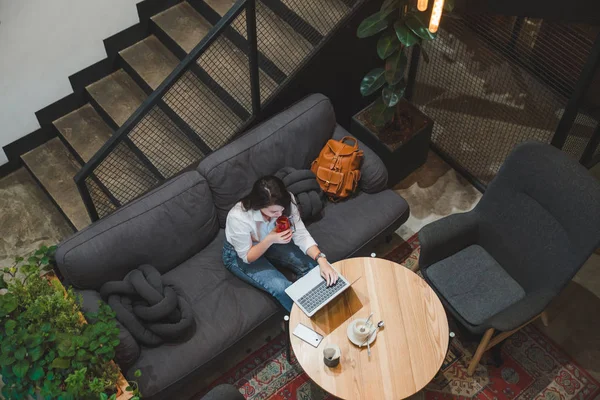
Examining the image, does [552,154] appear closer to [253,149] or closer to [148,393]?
[253,149]

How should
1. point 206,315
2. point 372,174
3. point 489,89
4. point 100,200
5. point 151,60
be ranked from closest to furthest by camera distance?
point 206,315, point 100,200, point 372,174, point 151,60, point 489,89

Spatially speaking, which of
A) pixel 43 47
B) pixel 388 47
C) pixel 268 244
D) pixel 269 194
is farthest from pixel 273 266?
pixel 43 47

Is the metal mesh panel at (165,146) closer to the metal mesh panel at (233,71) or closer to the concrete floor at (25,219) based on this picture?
the metal mesh panel at (233,71)

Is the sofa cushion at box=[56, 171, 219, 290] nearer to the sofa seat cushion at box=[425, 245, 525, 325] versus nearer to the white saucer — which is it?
the white saucer

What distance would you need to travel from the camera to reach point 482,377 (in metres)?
4.03

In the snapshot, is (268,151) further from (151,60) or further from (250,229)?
(151,60)

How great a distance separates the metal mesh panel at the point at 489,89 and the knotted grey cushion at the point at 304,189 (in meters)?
1.45

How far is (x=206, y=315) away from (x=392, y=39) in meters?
2.06

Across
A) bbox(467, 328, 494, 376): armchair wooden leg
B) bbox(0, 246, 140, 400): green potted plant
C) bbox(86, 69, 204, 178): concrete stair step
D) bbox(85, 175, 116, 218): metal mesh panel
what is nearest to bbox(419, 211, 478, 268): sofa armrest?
bbox(467, 328, 494, 376): armchair wooden leg

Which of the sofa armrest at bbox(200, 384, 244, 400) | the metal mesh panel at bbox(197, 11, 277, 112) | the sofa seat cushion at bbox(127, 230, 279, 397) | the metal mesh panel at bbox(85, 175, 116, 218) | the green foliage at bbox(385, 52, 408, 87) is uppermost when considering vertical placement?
the green foliage at bbox(385, 52, 408, 87)

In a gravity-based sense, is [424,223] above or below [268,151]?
below

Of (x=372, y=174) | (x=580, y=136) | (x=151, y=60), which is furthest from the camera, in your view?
(x=151, y=60)

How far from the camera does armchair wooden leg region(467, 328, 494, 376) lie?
143 inches

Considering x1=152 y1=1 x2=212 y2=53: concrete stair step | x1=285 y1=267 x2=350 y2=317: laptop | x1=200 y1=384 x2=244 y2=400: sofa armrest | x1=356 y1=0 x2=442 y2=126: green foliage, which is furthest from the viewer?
x1=152 y1=1 x2=212 y2=53: concrete stair step
